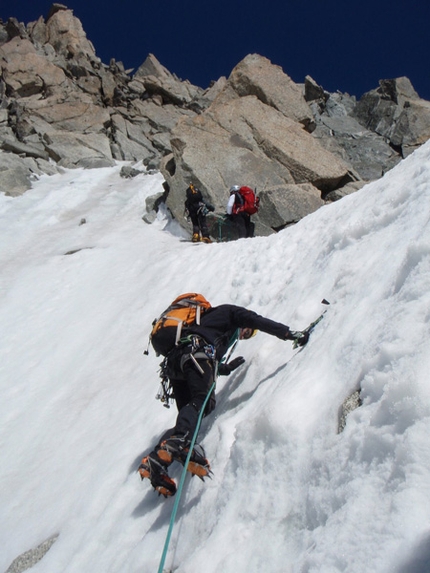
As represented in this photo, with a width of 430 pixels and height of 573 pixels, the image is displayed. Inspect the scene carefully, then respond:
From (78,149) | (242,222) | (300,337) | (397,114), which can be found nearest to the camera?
(300,337)

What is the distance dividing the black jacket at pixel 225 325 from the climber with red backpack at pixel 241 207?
9433 millimetres

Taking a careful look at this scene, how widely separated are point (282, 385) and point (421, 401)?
1520mm

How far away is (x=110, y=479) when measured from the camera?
525cm

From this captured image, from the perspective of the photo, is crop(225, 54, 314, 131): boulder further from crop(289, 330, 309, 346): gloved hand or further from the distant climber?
crop(289, 330, 309, 346): gloved hand

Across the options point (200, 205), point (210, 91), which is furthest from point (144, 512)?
point (210, 91)

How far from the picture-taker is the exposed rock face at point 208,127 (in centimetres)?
1744

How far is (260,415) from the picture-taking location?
329 cm

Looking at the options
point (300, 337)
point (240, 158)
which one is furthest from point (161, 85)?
point (300, 337)

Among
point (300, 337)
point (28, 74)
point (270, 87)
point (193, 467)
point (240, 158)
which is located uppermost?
point (28, 74)

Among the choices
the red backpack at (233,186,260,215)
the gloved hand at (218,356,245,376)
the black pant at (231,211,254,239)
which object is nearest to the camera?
the gloved hand at (218,356,245,376)

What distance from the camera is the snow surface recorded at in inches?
92.6

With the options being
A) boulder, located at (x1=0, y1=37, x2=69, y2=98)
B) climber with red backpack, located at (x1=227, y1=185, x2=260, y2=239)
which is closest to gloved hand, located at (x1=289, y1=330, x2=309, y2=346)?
climber with red backpack, located at (x1=227, y1=185, x2=260, y2=239)

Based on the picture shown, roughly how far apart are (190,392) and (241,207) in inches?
402

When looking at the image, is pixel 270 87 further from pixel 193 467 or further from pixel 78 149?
pixel 193 467
